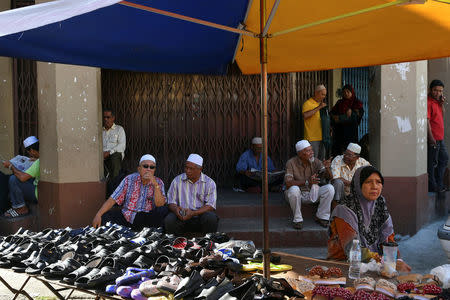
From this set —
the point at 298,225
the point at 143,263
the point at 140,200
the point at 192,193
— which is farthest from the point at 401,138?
the point at 143,263

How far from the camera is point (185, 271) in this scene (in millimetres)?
3008

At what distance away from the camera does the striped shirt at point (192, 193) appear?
5855 millimetres

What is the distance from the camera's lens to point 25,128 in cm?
754

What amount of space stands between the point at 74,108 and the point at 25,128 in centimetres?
189

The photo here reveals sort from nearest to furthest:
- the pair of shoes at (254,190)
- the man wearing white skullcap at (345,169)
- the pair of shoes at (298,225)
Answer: the pair of shoes at (298,225), the man wearing white skullcap at (345,169), the pair of shoes at (254,190)

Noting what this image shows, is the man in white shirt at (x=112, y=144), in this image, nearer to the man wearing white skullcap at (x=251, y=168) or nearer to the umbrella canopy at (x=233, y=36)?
the man wearing white skullcap at (x=251, y=168)

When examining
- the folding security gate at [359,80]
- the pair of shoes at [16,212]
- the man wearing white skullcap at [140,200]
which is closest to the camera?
the man wearing white skullcap at [140,200]

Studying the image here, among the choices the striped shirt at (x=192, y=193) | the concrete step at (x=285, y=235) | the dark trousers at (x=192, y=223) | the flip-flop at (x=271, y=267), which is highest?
the striped shirt at (x=192, y=193)

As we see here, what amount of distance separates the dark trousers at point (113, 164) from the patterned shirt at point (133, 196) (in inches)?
→ 56.8

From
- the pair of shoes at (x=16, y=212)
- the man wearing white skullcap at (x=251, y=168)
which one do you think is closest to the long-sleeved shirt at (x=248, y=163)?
the man wearing white skullcap at (x=251, y=168)

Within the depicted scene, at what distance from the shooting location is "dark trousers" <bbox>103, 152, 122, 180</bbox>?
716 cm

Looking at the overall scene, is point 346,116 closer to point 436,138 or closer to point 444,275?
point 436,138

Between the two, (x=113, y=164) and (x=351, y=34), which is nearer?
(x=351, y=34)

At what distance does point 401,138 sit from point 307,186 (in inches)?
56.2
